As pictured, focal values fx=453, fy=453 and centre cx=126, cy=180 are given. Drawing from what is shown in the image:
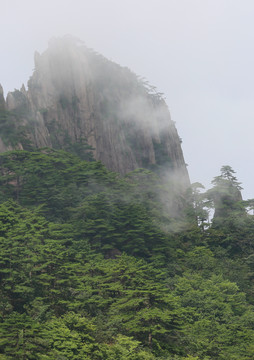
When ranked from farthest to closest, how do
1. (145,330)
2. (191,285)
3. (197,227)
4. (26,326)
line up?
(197,227), (191,285), (145,330), (26,326)

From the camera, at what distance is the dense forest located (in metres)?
24.2

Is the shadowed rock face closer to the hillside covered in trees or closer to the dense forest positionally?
the hillside covered in trees

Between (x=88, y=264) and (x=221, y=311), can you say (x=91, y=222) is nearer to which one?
(x=88, y=264)

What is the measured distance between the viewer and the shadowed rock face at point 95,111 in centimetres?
7038

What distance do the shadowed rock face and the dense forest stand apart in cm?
1146

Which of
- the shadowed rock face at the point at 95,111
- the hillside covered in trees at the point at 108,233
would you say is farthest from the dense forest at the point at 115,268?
the shadowed rock face at the point at 95,111

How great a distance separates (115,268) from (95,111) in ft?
158

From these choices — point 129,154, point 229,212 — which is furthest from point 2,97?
point 229,212

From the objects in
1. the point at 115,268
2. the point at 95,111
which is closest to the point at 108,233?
the point at 115,268

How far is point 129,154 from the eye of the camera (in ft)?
258

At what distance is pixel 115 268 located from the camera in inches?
1275

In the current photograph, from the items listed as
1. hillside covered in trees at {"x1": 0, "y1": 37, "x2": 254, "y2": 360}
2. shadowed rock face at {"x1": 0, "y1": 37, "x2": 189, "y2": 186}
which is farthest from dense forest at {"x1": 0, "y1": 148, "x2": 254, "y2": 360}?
shadowed rock face at {"x1": 0, "y1": 37, "x2": 189, "y2": 186}

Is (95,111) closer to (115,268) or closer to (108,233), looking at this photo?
(108,233)

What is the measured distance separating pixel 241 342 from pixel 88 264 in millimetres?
12669
